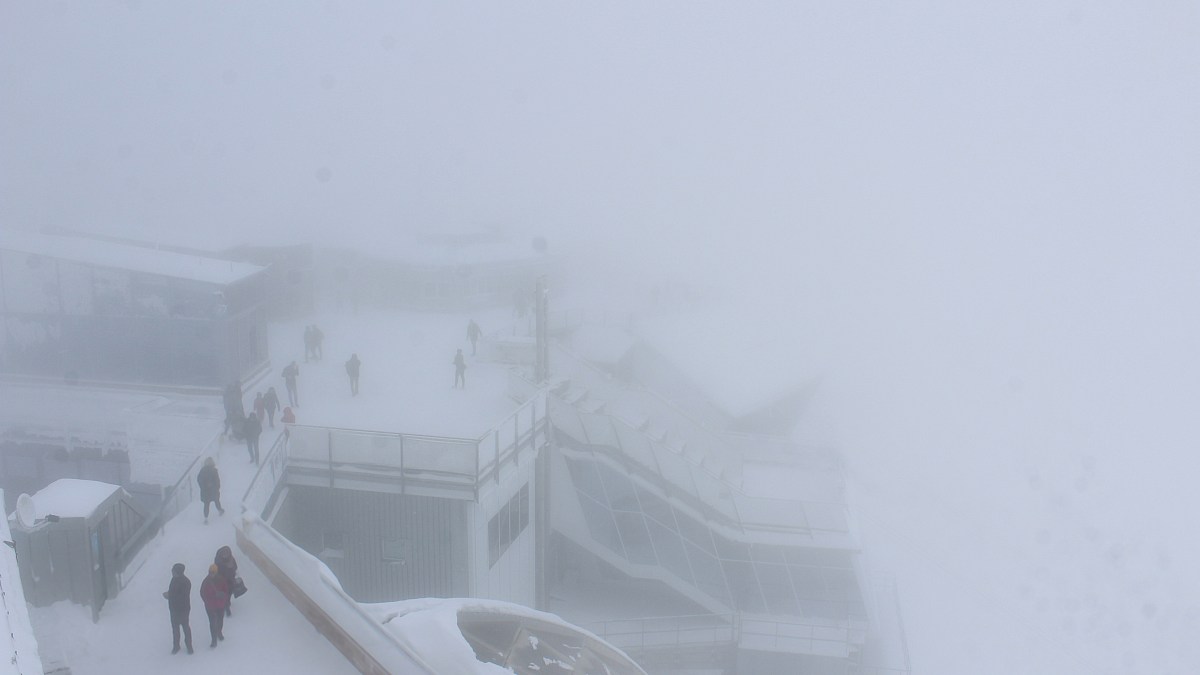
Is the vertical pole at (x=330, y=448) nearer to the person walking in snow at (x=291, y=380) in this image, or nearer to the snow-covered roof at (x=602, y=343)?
the person walking in snow at (x=291, y=380)

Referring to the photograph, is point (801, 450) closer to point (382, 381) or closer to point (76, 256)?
point (382, 381)

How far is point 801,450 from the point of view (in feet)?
64.6

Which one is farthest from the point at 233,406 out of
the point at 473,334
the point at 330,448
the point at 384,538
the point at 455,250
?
the point at 455,250

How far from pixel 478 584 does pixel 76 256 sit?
9442 millimetres

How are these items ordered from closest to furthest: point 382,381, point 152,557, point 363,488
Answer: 1. point 152,557
2. point 363,488
3. point 382,381

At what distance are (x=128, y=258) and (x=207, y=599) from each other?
36.5ft

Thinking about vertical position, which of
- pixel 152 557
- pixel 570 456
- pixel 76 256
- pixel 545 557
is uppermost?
pixel 76 256

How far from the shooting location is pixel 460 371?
17.2 meters

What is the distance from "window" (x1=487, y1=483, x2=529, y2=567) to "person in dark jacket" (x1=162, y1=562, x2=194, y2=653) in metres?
6.30

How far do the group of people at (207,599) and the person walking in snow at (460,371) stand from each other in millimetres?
8948

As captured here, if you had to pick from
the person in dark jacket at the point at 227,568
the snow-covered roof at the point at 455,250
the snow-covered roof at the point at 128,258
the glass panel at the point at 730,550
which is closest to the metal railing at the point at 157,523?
the person in dark jacket at the point at 227,568

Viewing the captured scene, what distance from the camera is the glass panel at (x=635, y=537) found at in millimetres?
16984

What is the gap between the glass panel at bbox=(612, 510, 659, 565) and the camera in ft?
55.7

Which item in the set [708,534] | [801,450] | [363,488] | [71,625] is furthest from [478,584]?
[801,450]
